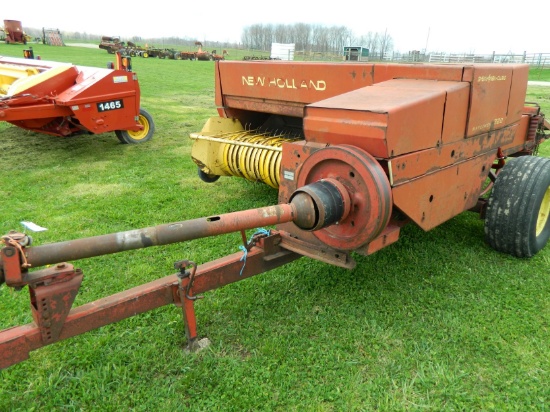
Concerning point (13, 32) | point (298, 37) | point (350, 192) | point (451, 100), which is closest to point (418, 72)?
point (451, 100)

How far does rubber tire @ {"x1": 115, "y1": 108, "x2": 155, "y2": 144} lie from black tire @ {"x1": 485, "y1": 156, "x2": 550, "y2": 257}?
563 cm

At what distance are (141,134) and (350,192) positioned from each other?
591 cm

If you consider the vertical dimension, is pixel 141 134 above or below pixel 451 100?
below

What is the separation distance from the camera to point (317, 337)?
9.13 ft

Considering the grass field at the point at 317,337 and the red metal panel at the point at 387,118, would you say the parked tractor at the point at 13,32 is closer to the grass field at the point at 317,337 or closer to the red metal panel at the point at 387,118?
the grass field at the point at 317,337

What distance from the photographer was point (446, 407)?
2.28 meters

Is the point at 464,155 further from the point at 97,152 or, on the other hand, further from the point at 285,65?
the point at 97,152

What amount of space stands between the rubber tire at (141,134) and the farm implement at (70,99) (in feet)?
0.79

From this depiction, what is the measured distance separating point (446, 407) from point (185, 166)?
475 cm

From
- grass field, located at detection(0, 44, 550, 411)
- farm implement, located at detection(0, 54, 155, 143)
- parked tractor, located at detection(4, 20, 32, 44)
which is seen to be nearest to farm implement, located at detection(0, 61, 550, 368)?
grass field, located at detection(0, 44, 550, 411)

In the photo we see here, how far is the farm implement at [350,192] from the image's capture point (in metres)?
2.05

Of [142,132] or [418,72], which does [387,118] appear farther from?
[142,132]

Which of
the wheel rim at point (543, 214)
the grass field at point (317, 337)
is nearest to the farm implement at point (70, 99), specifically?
the grass field at point (317, 337)

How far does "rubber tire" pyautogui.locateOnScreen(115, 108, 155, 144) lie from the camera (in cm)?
738
